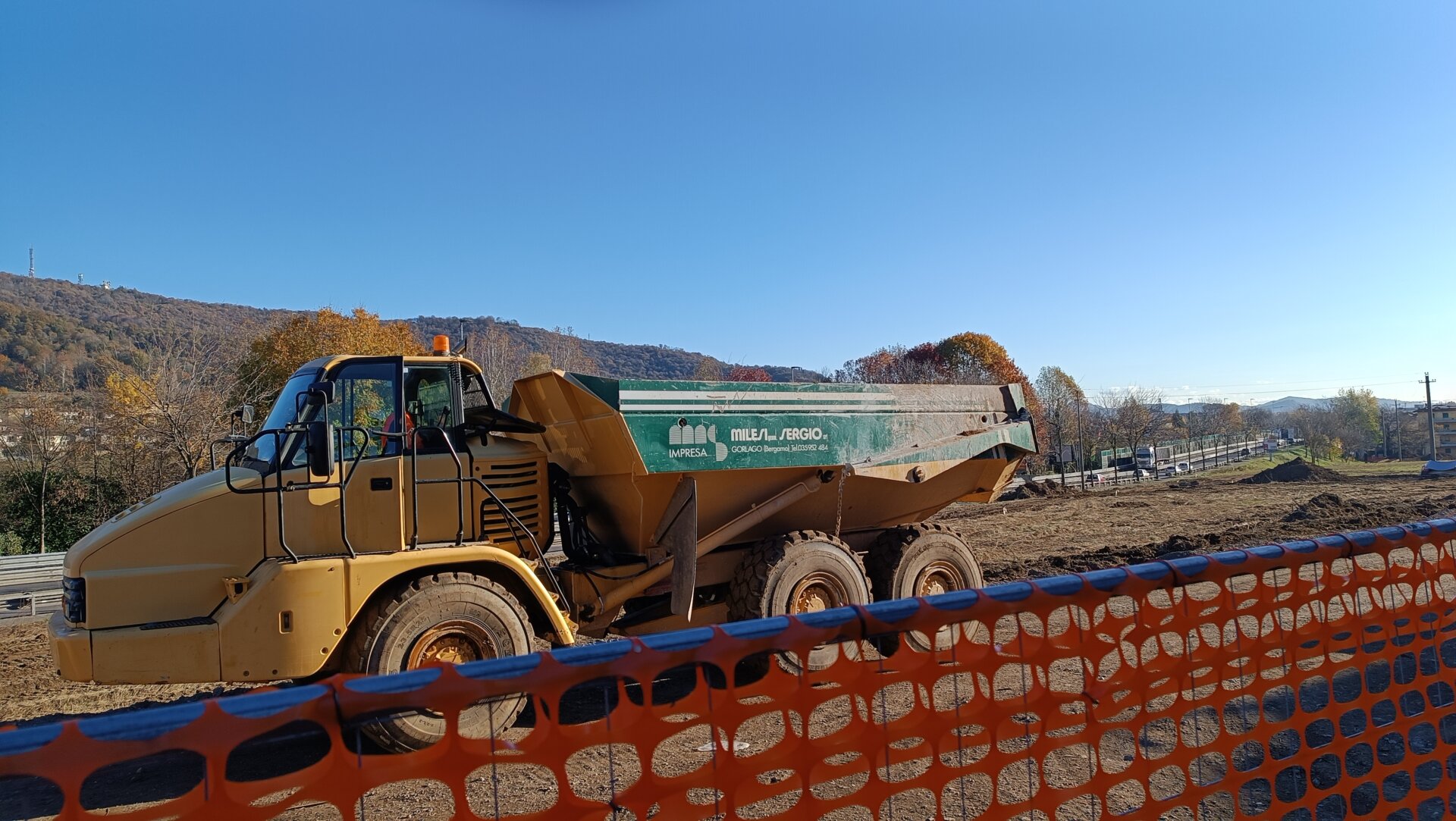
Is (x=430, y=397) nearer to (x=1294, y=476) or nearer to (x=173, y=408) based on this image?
(x=173, y=408)

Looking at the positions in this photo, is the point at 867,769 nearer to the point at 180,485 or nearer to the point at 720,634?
the point at 720,634

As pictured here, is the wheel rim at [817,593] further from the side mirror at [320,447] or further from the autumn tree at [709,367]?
the autumn tree at [709,367]

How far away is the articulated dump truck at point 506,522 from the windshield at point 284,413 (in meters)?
0.02

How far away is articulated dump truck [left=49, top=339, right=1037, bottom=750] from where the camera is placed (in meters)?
4.95

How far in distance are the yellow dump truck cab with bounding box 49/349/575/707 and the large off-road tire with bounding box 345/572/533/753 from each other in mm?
12

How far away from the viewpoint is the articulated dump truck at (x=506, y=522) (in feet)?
16.3

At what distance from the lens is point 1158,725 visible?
13.0ft

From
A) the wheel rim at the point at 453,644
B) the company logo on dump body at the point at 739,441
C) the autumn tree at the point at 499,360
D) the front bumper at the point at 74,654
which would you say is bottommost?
the wheel rim at the point at 453,644

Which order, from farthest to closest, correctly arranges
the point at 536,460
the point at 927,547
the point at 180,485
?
the point at 927,547
the point at 536,460
the point at 180,485

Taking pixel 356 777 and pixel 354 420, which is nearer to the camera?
pixel 356 777

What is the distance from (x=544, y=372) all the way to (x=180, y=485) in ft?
8.42

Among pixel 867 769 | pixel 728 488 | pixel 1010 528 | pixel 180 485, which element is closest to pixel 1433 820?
pixel 867 769

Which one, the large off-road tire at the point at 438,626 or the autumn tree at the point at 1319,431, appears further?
the autumn tree at the point at 1319,431

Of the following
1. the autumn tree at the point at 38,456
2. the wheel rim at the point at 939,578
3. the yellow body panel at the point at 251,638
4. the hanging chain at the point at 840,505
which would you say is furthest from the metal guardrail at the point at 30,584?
the wheel rim at the point at 939,578
